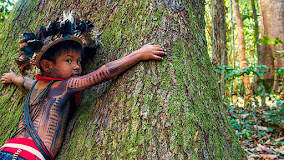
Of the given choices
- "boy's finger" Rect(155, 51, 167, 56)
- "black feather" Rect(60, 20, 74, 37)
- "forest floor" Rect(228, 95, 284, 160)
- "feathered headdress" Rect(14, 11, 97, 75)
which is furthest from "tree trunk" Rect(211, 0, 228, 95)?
"black feather" Rect(60, 20, 74, 37)

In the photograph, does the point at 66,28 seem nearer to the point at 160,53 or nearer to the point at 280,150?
the point at 160,53

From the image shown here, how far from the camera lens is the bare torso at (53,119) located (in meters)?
1.90

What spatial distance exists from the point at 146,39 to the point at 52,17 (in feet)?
4.74

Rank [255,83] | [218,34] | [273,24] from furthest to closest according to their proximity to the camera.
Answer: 1. [273,24]
2. [255,83]
3. [218,34]

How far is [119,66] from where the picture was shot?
74.6 inches

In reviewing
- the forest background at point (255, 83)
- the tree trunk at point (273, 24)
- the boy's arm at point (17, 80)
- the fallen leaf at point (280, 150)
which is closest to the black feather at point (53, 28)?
the boy's arm at point (17, 80)

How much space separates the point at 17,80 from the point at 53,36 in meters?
0.96

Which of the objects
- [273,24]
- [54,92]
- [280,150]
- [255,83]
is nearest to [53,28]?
[54,92]

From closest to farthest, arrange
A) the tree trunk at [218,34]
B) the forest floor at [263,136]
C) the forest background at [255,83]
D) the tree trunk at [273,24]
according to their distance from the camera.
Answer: the forest floor at [263,136], the forest background at [255,83], the tree trunk at [218,34], the tree trunk at [273,24]

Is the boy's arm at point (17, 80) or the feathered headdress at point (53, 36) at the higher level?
the feathered headdress at point (53, 36)

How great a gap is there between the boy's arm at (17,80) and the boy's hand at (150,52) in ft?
4.39

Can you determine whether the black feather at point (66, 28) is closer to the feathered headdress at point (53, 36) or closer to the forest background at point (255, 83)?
the feathered headdress at point (53, 36)

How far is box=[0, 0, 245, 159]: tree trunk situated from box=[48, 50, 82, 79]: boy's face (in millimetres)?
211

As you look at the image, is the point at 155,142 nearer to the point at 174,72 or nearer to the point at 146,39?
the point at 174,72
